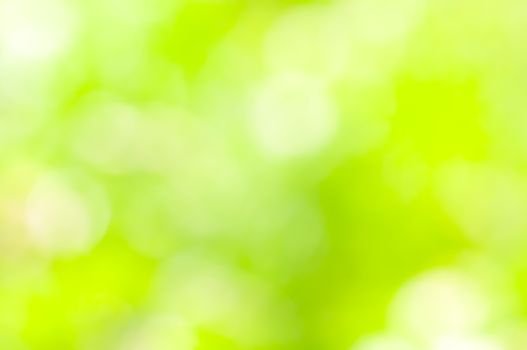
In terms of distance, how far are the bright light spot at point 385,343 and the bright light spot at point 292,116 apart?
23 centimetres

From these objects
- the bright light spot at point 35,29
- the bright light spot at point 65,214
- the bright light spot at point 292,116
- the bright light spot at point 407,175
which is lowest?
the bright light spot at point 65,214

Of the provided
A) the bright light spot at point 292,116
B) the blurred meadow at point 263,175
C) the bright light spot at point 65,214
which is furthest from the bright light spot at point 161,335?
the bright light spot at point 292,116

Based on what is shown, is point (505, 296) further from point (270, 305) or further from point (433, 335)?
point (270, 305)

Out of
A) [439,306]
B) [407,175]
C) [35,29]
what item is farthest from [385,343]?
[35,29]

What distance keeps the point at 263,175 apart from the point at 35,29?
340 mm

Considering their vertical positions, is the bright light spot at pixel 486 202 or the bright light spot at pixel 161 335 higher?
the bright light spot at pixel 486 202

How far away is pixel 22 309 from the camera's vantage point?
827mm

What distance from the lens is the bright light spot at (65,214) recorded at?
2.77 feet

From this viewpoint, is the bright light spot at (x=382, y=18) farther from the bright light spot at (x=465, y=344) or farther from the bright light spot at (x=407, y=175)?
the bright light spot at (x=465, y=344)

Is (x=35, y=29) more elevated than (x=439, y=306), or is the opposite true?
(x=35, y=29)

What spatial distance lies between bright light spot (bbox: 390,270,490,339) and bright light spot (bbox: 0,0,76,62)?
52 centimetres

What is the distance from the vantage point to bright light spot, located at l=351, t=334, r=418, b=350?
0.81 meters

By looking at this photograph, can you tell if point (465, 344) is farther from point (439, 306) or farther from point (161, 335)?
point (161, 335)

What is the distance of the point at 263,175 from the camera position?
0.86 metres
